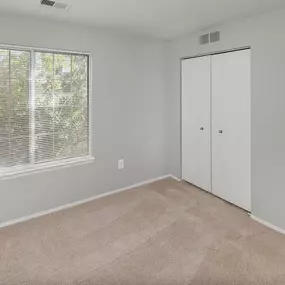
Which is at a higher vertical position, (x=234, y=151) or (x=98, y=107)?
(x=98, y=107)

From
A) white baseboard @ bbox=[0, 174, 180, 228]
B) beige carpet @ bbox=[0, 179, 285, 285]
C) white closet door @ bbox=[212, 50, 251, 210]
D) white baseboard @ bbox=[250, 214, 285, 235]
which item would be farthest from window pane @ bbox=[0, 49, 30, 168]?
white baseboard @ bbox=[250, 214, 285, 235]

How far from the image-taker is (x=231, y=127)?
319 cm

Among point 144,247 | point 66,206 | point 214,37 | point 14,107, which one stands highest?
point 214,37

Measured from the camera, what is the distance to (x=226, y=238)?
2535 millimetres

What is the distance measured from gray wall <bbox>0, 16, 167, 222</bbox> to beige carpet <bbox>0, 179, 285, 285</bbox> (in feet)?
0.93

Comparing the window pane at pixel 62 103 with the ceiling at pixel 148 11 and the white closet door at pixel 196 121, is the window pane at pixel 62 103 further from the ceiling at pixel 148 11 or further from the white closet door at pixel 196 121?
the white closet door at pixel 196 121

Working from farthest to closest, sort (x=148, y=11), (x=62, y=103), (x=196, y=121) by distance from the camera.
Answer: (x=196, y=121) < (x=62, y=103) < (x=148, y=11)

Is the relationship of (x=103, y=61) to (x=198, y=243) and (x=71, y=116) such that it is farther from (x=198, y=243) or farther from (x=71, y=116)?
(x=198, y=243)

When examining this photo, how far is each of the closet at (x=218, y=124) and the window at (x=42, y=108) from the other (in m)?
1.44

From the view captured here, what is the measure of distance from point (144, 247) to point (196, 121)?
6.37 feet

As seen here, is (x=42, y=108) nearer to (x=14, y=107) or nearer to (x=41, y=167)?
(x=14, y=107)

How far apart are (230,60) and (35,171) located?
2.55 meters

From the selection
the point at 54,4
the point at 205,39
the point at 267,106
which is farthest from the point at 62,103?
the point at 267,106

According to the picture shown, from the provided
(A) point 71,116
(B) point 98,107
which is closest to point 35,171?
→ (A) point 71,116
